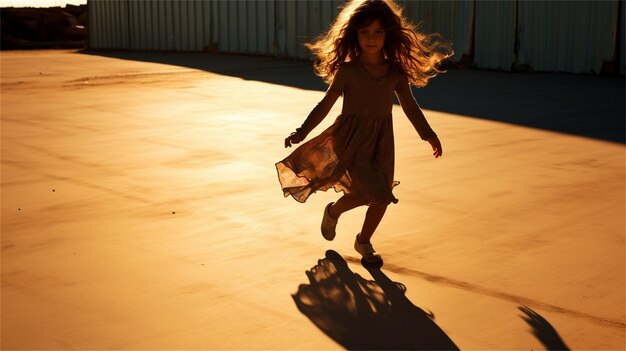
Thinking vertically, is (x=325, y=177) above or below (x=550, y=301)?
above

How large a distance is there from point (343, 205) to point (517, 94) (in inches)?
326

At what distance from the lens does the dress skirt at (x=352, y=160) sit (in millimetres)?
4766

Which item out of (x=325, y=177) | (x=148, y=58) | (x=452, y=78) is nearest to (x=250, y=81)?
(x=452, y=78)

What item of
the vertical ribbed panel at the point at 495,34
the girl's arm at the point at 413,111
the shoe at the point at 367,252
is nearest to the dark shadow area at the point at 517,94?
the vertical ribbed panel at the point at 495,34

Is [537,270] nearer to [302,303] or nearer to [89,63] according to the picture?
[302,303]

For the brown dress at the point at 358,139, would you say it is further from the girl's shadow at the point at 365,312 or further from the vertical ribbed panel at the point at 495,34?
the vertical ribbed panel at the point at 495,34

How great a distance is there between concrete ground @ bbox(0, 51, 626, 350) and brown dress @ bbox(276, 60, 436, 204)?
0.41 meters

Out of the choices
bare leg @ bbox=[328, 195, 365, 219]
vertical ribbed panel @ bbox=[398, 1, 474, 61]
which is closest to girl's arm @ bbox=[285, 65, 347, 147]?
bare leg @ bbox=[328, 195, 365, 219]

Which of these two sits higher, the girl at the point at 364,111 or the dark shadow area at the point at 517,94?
the girl at the point at 364,111

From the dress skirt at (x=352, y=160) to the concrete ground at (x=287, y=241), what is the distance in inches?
14.5

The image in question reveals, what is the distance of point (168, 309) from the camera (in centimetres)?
408

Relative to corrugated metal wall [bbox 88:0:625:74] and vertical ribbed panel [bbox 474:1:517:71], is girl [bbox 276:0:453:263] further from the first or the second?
vertical ribbed panel [bbox 474:1:517:71]

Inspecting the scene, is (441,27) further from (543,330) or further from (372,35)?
(543,330)

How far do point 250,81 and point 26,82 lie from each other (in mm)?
3444
